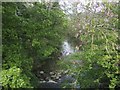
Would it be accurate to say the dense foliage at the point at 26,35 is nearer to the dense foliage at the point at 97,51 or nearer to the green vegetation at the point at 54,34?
the green vegetation at the point at 54,34

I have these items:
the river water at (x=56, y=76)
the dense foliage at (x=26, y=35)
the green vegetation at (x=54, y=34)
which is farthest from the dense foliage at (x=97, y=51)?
the river water at (x=56, y=76)

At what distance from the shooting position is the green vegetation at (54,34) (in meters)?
2.96

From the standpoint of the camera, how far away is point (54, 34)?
3459mm

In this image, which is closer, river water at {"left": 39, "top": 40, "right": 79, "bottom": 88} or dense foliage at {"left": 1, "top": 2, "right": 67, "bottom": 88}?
dense foliage at {"left": 1, "top": 2, "right": 67, "bottom": 88}

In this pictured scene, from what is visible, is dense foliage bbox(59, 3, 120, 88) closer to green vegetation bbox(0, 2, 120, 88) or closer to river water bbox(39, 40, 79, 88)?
green vegetation bbox(0, 2, 120, 88)

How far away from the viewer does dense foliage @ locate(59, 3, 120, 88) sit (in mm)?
2972

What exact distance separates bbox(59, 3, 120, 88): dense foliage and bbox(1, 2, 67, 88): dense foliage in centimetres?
28

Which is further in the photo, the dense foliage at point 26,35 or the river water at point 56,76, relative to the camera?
the river water at point 56,76

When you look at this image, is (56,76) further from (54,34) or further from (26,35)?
(26,35)

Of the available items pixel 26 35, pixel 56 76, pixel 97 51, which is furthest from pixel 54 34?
pixel 56 76

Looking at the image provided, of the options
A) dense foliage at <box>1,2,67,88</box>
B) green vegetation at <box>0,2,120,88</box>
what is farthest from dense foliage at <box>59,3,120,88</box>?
dense foliage at <box>1,2,67,88</box>

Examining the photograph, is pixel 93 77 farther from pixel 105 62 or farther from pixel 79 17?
pixel 79 17

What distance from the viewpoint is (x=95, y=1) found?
2.98 m

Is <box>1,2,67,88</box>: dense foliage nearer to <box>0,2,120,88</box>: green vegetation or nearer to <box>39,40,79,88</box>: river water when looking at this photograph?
<box>0,2,120,88</box>: green vegetation
